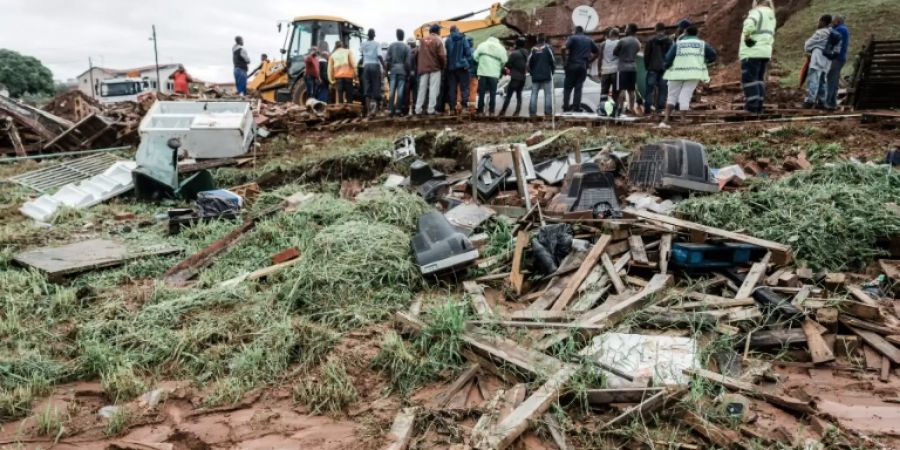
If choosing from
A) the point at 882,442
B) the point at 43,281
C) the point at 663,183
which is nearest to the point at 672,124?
the point at 663,183

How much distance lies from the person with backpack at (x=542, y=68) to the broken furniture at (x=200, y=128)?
17.3 feet

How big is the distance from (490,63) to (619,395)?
28.2ft

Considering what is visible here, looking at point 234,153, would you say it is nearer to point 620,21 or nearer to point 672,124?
point 672,124

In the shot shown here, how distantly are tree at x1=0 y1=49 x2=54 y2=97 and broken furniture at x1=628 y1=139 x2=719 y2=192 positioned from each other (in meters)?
55.0

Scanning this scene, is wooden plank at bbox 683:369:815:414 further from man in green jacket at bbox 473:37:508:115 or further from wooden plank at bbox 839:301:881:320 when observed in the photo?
man in green jacket at bbox 473:37:508:115

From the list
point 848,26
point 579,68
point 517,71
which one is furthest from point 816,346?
point 848,26

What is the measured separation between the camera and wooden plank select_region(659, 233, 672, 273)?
439 cm

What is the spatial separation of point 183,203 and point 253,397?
541cm

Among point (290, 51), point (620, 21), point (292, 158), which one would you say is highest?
point (620, 21)

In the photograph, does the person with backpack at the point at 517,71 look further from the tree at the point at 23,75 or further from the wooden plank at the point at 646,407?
the tree at the point at 23,75

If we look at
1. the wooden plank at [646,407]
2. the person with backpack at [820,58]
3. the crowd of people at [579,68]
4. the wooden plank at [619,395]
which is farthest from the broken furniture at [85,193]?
the person with backpack at [820,58]

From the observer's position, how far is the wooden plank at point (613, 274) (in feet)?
13.8

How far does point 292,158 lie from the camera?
9164mm

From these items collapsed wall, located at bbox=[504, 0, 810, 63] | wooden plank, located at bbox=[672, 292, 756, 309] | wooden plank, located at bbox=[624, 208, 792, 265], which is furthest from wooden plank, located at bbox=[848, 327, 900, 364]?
collapsed wall, located at bbox=[504, 0, 810, 63]
